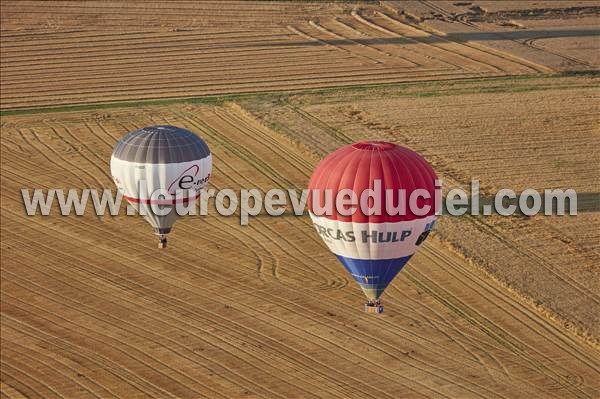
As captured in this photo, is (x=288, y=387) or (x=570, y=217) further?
(x=570, y=217)

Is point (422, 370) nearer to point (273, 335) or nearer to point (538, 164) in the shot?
point (273, 335)

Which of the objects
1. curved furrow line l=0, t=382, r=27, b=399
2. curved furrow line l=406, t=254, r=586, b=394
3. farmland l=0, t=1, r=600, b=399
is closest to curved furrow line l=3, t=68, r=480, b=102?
farmland l=0, t=1, r=600, b=399

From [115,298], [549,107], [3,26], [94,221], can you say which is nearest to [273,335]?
[115,298]

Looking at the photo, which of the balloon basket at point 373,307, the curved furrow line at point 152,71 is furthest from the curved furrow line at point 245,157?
the curved furrow line at point 152,71

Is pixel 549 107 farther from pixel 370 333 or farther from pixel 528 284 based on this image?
pixel 370 333

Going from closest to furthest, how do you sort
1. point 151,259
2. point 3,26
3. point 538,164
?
point 151,259 < point 538,164 < point 3,26

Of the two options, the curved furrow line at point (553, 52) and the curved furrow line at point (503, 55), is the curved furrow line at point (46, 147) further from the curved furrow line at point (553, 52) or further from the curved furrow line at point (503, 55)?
the curved furrow line at point (553, 52)

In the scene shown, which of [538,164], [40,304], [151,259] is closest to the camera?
[40,304]

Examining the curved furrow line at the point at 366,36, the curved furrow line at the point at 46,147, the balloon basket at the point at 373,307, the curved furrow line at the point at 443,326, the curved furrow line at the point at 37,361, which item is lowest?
the curved furrow line at the point at 366,36
